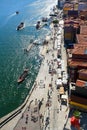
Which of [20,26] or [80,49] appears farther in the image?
[20,26]

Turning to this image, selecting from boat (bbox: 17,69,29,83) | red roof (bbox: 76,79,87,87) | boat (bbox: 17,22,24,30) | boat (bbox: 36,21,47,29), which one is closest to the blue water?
boat (bbox: 17,69,29,83)

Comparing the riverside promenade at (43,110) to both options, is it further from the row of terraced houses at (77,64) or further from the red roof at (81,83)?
the red roof at (81,83)

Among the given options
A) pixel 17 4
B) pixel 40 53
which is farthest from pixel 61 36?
pixel 17 4

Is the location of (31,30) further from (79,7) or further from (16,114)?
(16,114)

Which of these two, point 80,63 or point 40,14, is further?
point 40,14

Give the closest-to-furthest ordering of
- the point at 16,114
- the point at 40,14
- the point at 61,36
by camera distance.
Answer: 1. the point at 16,114
2. the point at 61,36
3. the point at 40,14

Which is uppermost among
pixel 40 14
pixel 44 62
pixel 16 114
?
pixel 40 14

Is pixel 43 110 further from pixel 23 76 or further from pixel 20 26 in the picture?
pixel 20 26

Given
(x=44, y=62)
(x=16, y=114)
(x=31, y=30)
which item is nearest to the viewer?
(x=16, y=114)

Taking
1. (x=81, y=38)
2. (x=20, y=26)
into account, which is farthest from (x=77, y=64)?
(x=20, y=26)
